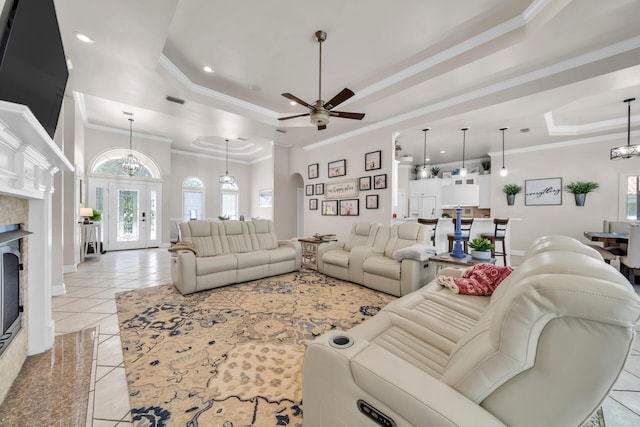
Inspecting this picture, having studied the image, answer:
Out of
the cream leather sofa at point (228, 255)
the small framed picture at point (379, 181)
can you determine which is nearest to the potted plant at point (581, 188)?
the small framed picture at point (379, 181)

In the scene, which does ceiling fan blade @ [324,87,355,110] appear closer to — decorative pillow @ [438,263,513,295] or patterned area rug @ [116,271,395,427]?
decorative pillow @ [438,263,513,295]

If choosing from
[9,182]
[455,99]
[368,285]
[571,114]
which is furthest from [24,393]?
[571,114]

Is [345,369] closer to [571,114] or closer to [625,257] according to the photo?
[625,257]

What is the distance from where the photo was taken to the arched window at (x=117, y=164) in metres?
6.48

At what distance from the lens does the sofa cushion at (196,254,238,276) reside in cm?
338

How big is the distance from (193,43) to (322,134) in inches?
127

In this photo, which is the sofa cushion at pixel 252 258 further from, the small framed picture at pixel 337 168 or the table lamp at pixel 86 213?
the table lamp at pixel 86 213

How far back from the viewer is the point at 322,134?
5781 millimetres

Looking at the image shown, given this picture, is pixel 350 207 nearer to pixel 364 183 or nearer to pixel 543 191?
pixel 364 183

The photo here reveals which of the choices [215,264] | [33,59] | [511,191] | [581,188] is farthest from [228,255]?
[581,188]

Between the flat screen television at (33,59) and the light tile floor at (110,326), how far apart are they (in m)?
1.75

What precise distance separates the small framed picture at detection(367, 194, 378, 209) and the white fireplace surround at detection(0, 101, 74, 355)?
14.7 ft

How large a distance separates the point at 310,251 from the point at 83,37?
4025mm

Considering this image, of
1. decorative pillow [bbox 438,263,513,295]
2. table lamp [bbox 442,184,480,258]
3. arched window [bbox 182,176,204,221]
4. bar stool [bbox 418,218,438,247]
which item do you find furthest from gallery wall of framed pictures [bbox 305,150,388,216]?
arched window [bbox 182,176,204,221]
